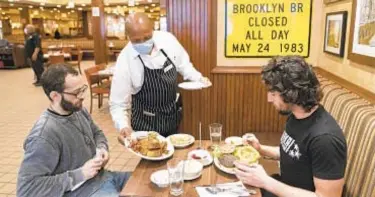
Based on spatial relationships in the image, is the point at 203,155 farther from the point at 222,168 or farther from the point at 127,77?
the point at 127,77

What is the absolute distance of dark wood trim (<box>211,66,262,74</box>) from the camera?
326 centimetres

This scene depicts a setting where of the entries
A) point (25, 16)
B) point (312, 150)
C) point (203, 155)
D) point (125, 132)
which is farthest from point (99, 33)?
point (25, 16)

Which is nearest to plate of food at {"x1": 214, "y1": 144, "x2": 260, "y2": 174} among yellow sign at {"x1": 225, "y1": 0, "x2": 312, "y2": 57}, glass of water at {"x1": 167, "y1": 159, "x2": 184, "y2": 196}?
glass of water at {"x1": 167, "y1": 159, "x2": 184, "y2": 196}

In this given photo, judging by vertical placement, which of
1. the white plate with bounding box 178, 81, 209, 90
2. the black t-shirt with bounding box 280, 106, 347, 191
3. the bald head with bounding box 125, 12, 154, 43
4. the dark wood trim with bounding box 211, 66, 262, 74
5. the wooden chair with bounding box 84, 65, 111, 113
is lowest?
the wooden chair with bounding box 84, 65, 111, 113

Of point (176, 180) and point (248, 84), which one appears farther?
point (248, 84)

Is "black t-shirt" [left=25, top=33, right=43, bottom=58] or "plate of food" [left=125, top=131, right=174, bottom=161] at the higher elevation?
"black t-shirt" [left=25, top=33, right=43, bottom=58]

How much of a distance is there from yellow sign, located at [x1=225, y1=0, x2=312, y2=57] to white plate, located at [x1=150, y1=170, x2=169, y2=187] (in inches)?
73.8

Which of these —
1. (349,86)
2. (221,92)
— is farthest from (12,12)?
(349,86)

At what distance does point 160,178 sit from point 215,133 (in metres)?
0.52

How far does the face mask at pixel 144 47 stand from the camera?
7.56 ft

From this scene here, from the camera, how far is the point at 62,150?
167cm

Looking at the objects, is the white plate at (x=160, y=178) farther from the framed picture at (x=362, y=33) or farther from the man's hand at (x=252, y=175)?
the framed picture at (x=362, y=33)

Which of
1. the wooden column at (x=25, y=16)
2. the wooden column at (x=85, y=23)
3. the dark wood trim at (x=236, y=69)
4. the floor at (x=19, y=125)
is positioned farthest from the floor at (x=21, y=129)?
the wooden column at (x=85, y=23)

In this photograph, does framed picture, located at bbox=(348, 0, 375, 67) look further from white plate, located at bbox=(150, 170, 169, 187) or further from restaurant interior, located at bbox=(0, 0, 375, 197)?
white plate, located at bbox=(150, 170, 169, 187)
